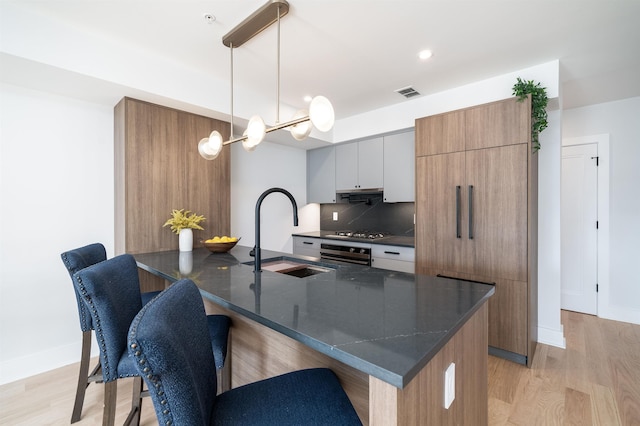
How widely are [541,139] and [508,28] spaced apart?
1.27 m

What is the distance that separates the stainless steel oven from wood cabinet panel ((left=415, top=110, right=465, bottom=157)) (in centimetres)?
131

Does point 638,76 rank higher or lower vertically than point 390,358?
higher

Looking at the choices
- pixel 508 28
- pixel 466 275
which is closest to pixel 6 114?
pixel 508 28

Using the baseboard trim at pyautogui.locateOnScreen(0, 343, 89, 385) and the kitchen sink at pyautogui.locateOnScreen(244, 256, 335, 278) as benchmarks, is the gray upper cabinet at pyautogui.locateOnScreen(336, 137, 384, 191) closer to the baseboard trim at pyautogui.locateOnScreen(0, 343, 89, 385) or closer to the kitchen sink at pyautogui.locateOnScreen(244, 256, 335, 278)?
the kitchen sink at pyautogui.locateOnScreen(244, 256, 335, 278)

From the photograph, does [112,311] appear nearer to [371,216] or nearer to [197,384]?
[197,384]

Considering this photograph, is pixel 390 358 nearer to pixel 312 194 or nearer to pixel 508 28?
pixel 508 28

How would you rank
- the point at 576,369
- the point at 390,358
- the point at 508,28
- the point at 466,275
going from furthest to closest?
the point at 466,275
the point at 576,369
the point at 508,28
the point at 390,358

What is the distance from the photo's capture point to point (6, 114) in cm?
222

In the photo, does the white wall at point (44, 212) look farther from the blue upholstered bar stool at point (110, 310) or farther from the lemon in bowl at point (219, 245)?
the blue upholstered bar stool at point (110, 310)

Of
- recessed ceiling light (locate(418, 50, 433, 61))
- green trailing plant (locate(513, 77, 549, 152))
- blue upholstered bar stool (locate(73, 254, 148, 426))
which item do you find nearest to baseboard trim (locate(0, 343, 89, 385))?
blue upholstered bar stool (locate(73, 254, 148, 426))

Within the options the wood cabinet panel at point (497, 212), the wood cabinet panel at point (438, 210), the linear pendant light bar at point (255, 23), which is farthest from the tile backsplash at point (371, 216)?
the linear pendant light bar at point (255, 23)

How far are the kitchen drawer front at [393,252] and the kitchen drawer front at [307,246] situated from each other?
0.88m

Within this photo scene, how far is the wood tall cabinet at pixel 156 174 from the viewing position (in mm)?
2494

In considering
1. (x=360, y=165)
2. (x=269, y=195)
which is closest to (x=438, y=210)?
(x=360, y=165)
